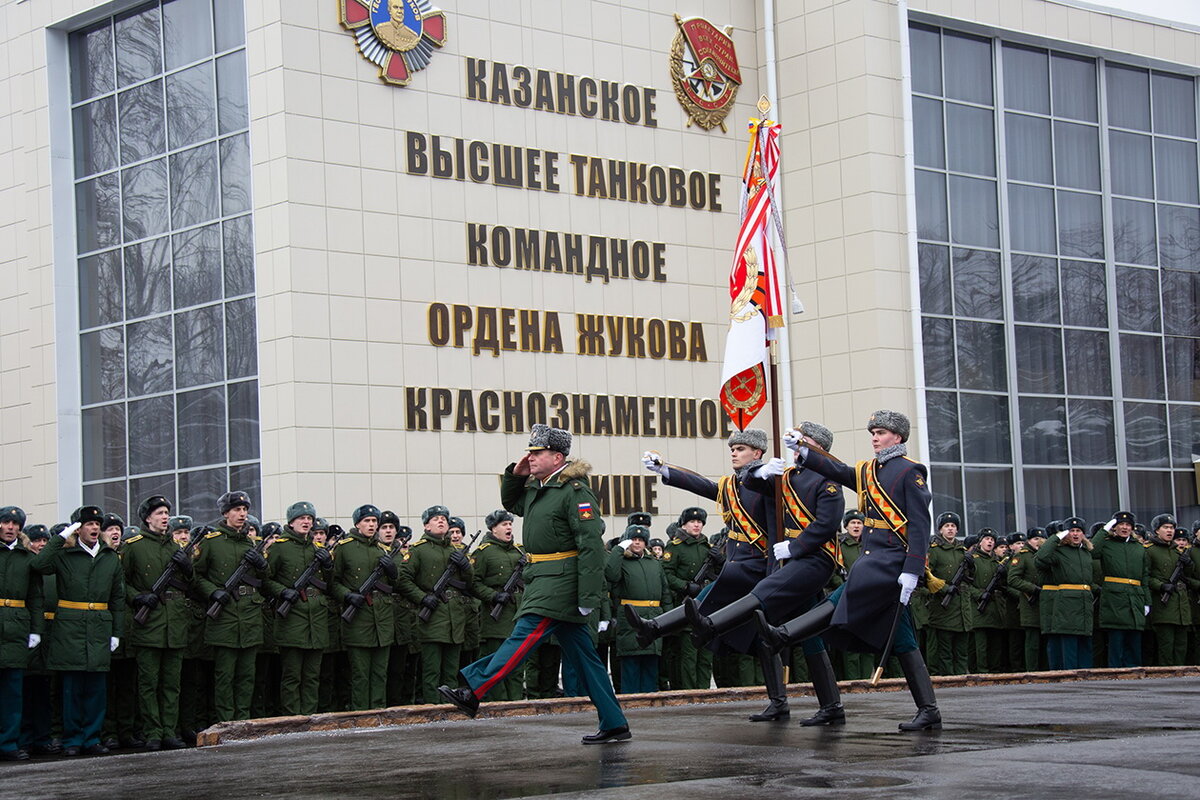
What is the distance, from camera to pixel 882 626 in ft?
34.3

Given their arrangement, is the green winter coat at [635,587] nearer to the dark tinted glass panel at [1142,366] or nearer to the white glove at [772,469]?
the white glove at [772,469]

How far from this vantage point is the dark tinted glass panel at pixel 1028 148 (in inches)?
1135

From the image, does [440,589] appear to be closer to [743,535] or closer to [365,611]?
[365,611]

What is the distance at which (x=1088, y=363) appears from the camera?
29500mm

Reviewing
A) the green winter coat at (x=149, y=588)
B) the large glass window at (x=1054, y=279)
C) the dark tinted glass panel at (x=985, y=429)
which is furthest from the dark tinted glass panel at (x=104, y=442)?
the dark tinted glass panel at (x=985, y=429)

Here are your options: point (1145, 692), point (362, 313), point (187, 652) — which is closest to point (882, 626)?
point (1145, 692)

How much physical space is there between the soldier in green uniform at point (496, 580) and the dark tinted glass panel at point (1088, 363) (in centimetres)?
1537

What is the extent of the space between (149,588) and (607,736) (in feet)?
18.0

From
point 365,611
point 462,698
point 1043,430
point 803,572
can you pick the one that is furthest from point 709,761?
point 1043,430

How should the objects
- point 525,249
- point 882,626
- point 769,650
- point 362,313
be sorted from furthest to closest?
point 525,249
point 362,313
point 769,650
point 882,626

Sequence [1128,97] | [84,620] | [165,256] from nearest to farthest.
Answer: [84,620] → [165,256] → [1128,97]

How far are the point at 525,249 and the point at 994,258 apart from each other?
8824mm

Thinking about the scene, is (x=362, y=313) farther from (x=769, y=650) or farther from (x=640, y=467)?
(x=769, y=650)

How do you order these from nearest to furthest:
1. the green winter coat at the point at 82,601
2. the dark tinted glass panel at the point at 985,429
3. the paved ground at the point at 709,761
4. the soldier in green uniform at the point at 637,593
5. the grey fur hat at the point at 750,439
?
1. the paved ground at the point at 709,761
2. the grey fur hat at the point at 750,439
3. the green winter coat at the point at 82,601
4. the soldier in green uniform at the point at 637,593
5. the dark tinted glass panel at the point at 985,429
